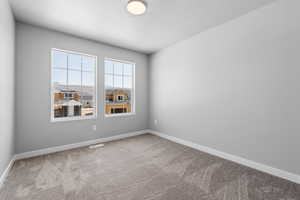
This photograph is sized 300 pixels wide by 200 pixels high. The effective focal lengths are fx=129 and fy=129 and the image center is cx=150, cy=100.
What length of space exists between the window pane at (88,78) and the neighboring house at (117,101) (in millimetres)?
475

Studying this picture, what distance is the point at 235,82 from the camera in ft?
8.16

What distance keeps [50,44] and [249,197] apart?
4.35 meters

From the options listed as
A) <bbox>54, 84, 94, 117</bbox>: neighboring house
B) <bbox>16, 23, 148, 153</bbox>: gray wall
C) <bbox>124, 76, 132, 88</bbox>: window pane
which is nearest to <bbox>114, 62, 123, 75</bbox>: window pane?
<bbox>124, 76, 132, 88</bbox>: window pane

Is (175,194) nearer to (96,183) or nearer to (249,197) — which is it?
(249,197)

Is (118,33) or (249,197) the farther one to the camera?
(118,33)

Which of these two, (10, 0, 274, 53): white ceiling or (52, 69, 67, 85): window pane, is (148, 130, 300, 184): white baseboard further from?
(52, 69, 67, 85): window pane

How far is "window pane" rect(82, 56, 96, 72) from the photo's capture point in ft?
11.1

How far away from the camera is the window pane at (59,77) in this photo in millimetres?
2975

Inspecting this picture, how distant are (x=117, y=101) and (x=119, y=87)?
1.44ft

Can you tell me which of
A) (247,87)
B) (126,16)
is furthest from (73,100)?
(247,87)

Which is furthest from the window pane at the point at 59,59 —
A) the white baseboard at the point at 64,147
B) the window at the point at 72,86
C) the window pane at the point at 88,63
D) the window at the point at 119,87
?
the white baseboard at the point at 64,147

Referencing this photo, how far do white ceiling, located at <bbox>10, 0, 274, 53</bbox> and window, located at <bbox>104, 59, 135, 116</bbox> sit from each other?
89 centimetres

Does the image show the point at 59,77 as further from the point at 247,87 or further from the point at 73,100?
the point at 247,87

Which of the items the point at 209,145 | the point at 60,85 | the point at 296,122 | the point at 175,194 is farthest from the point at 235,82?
the point at 60,85
